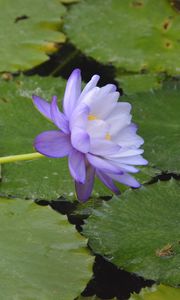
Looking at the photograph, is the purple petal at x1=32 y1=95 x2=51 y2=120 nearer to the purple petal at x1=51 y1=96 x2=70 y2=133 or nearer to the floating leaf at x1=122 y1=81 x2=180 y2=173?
the purple petal at x1=51 y1=96 x2=70 y2=133

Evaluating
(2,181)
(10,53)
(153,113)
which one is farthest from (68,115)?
(10,53)

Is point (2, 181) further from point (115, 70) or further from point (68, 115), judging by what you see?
point (115, 70)

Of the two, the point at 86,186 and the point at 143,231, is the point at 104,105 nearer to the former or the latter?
the point at 86,186

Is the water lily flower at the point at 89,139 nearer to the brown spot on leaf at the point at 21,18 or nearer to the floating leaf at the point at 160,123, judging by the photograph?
the floating leaf at the point at 160,123

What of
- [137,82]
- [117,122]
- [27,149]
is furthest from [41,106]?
[137,82]

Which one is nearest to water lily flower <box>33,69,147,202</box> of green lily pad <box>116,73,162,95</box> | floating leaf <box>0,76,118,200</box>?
floating leaf <box>0,76,118,200</box>

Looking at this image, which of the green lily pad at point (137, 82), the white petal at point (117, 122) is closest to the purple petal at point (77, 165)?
the white petal at point (117, 122)

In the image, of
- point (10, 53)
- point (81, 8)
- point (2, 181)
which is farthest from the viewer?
point (81, 8)
